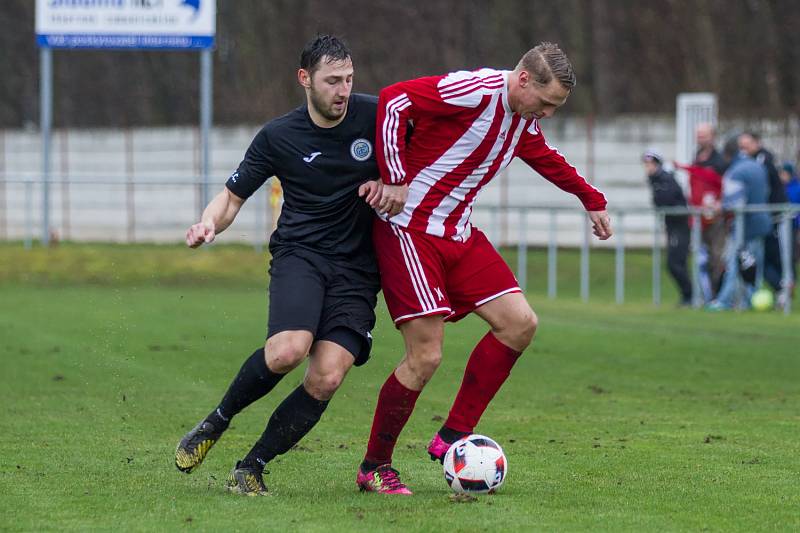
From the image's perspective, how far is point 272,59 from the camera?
35.2 meters

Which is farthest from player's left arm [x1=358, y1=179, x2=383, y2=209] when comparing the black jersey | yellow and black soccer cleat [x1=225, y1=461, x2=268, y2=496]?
yellow and black soccer cleat [x1=225, y1=461, x2=268, y2=496]

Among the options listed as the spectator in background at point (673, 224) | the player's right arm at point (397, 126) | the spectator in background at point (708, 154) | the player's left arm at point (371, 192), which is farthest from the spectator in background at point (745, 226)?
the player's left arm at point (371, 192)

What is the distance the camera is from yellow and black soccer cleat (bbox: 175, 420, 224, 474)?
627 cm

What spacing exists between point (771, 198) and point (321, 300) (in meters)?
13.2

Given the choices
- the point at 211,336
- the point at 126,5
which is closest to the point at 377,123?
the point at 211,336

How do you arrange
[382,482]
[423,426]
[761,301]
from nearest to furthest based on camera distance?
[382,482] < [423,426] < [761,301]

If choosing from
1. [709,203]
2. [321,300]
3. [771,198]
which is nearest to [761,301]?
[709,203]

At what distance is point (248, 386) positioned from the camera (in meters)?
6.22

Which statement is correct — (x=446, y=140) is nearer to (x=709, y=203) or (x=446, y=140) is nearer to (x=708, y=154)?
(x=709, y=203)

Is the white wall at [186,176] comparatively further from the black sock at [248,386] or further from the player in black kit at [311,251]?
the black sock at [248,386]

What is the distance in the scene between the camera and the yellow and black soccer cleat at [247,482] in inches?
245

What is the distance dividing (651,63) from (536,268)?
43.9 feet

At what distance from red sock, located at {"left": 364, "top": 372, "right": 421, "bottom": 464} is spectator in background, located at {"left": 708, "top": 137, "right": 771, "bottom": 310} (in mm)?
11099

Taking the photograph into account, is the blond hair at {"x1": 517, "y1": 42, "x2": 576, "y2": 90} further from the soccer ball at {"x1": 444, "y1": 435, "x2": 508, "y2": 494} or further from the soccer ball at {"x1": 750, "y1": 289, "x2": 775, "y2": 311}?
the soccer ball at {"x1": 750, "y1": 289, "x2": 775, "y2": 311}
